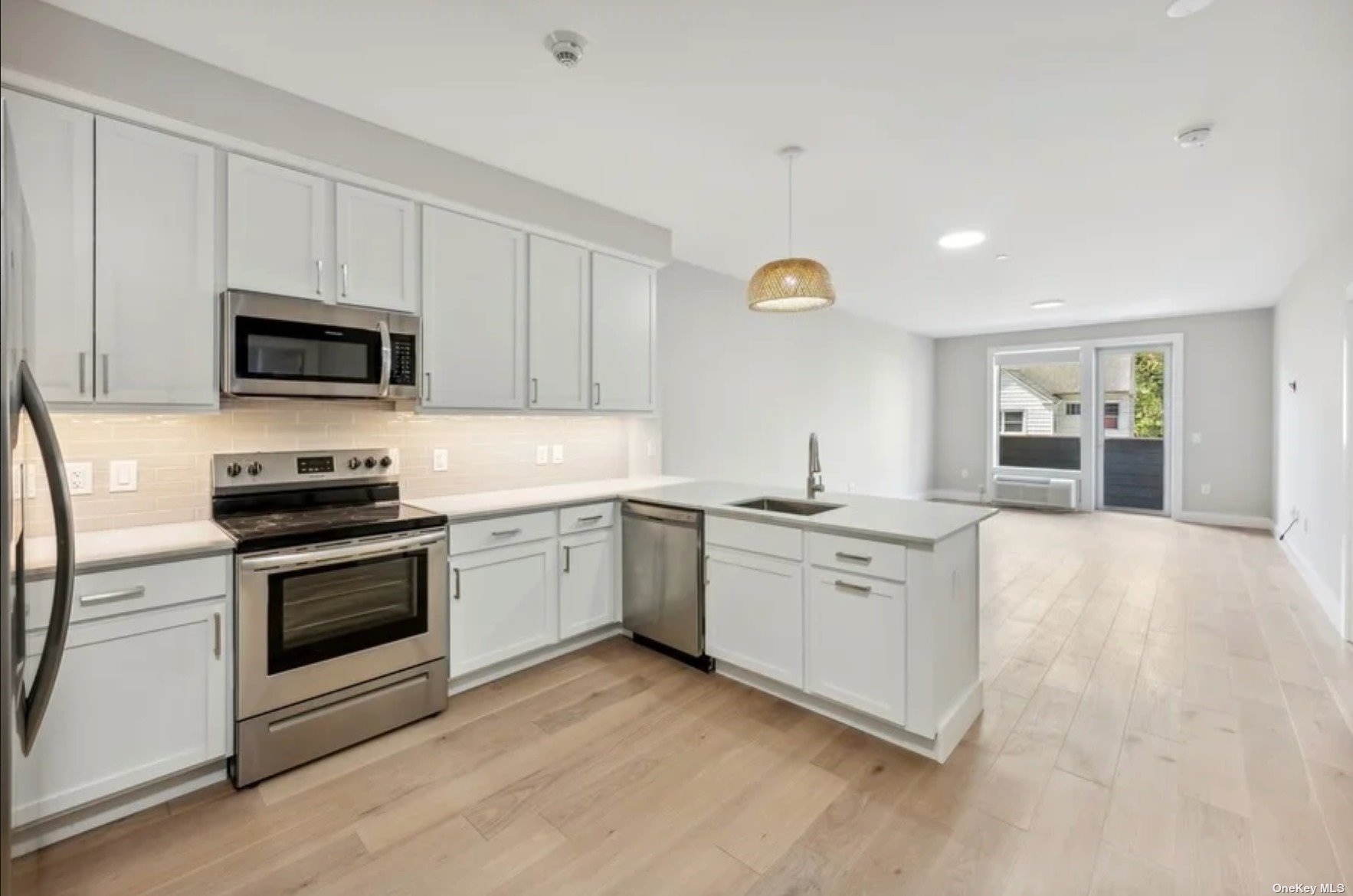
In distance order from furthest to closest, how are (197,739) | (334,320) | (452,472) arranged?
(452,472) < (334,320) < (197,739)

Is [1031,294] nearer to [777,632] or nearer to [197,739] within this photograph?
[777,632]

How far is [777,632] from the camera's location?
273 cm

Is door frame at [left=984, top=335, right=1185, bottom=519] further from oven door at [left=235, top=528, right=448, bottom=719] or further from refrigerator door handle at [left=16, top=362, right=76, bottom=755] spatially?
refrigerator door handle at [left=16, top=362, right=76, bottom=755]

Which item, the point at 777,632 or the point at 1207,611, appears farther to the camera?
the point at 1207,611

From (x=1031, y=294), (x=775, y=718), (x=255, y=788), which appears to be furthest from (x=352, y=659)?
(x=1031, y=294)

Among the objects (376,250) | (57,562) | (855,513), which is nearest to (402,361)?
(376,250)

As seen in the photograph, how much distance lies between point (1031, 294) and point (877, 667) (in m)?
5.18

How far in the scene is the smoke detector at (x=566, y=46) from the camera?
208 centimetres

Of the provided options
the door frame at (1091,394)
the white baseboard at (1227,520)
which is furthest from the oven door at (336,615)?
the white baseboard at (1227,520)

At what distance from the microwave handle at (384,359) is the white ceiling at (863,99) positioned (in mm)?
933

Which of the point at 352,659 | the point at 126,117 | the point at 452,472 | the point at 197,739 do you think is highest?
the point at 126,117

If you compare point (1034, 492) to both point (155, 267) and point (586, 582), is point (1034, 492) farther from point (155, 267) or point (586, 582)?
point (155, 267)

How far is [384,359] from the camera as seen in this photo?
2.66 m

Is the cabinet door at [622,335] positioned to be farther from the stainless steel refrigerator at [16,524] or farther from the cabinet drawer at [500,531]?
the stainless steel refrigerator at [16,524]
